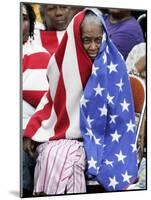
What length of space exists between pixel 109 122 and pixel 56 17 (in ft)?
1.79

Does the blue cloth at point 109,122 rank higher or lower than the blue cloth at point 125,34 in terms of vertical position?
lower

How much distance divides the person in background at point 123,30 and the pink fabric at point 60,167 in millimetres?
505

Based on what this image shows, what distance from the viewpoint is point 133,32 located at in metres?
2.76

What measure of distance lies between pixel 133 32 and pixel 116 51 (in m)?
0.14

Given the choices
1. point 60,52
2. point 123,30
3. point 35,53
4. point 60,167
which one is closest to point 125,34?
point 123,30

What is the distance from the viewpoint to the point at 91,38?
2.64m

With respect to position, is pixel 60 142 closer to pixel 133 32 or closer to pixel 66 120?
pixel 66 120

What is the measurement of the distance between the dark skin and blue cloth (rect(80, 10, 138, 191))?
0.56 ft

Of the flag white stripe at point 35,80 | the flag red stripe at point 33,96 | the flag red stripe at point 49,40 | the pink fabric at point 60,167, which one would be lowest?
the pink fabric at point 60,167

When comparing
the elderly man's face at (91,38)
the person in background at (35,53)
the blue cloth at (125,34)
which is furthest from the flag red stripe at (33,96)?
the blue cloth at (125,34)

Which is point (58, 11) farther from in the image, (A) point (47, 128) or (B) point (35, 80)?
(A) point (47, 128)

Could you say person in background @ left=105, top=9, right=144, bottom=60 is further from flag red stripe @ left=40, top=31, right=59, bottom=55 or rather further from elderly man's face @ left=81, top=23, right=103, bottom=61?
flag red stripe @ left=40, top=31, right=59, bottom=55

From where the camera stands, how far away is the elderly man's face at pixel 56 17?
2.60 m

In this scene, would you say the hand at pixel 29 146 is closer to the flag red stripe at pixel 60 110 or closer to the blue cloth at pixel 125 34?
the flag red stripe at pixel 60 110
